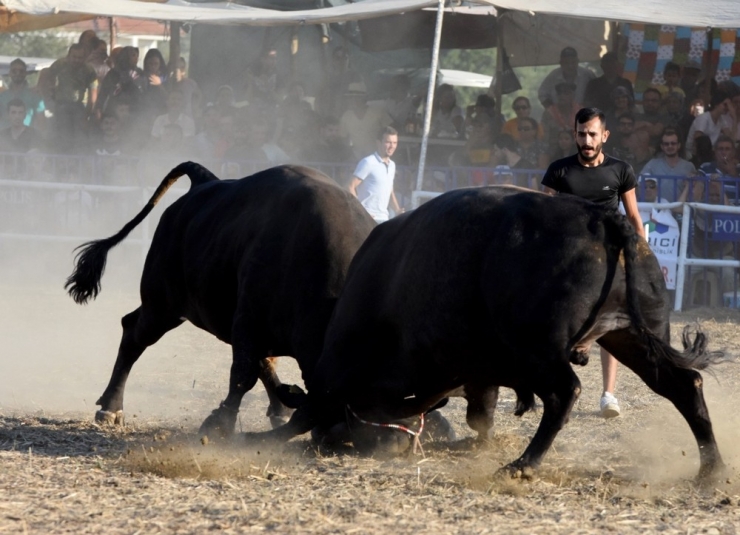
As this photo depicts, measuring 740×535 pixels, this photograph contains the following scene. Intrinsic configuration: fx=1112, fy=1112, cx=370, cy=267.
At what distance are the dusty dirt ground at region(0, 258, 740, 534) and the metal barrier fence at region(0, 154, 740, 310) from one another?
3.66 meters

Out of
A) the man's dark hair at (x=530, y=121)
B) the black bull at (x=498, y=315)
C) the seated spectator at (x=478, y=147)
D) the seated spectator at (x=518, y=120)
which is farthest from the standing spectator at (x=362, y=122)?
the black bull at (x=498, y=315)

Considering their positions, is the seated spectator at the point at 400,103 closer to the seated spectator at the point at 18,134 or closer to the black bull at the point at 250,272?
the seated spectator at the point at 18,134

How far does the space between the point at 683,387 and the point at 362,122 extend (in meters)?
9.76

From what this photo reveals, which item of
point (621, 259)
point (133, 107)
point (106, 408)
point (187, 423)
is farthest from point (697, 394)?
point (133, 107)

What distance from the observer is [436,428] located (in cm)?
544

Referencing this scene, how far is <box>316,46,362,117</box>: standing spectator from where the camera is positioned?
47.9 feet

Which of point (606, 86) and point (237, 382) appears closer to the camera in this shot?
point (237, 382)

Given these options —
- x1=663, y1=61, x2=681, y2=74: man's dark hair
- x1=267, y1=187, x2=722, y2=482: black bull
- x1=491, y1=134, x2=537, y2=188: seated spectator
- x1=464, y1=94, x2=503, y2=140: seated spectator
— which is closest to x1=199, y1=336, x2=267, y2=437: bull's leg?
x1=267, y1=187, x2=722, y2=482: black bull

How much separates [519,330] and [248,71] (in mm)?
10945

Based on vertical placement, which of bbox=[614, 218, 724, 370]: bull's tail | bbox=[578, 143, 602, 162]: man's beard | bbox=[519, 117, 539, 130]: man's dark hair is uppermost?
bbox=[519, 117, 539, 130]: man's dark hair

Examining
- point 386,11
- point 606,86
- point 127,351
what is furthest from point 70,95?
point 127,351

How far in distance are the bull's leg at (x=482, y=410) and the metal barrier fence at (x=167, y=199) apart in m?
5.90

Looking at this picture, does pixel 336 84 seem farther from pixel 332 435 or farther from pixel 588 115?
pixel 332 435

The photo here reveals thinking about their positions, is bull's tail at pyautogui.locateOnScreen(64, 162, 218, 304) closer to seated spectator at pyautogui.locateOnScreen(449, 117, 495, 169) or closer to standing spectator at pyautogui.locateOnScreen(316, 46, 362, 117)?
seated spectator at pyautogui.locateOnScreen(449, 117, 495, 169)
